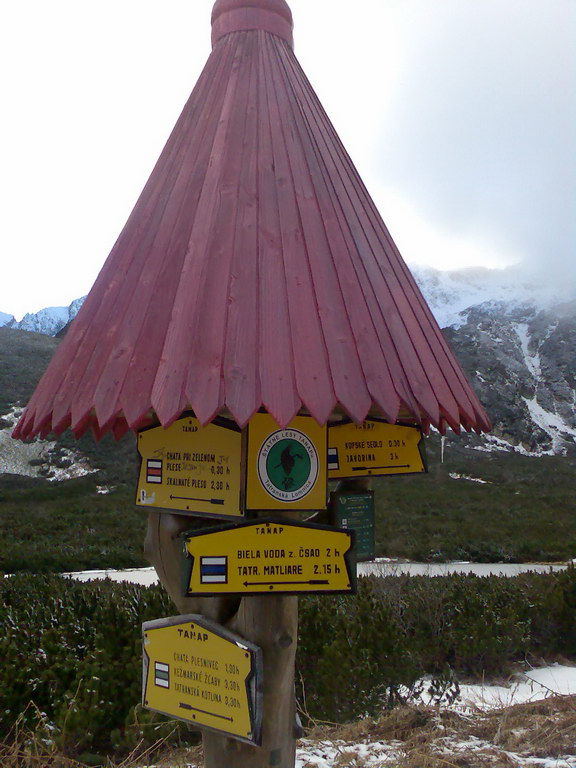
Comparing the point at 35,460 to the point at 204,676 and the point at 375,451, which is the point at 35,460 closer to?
the point at 204,676

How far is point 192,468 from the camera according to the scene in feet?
6.17

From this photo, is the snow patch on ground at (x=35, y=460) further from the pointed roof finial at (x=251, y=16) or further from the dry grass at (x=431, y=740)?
the pointed roof finial at (x=251, y=16)

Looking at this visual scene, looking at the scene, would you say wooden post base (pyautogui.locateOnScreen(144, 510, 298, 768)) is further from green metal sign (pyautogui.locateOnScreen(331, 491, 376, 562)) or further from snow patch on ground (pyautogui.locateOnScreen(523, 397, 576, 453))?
snow patch on ground (pyautogui.locateOnScreen(523, 397, 576, 453))

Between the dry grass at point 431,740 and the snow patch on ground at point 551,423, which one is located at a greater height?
the snow patch on ground at point 551,423

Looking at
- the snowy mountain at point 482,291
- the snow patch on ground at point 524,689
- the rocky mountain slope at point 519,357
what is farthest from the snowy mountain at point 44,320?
the snow patch on ground at point 524,689

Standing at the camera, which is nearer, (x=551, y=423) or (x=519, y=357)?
(x=551, y=423)

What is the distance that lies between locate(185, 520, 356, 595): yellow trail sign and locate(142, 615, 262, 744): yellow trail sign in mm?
235

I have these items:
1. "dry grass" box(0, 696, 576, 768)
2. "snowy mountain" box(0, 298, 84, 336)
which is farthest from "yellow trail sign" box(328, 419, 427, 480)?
"snowy mountain" box(0, 298, 84, 336)

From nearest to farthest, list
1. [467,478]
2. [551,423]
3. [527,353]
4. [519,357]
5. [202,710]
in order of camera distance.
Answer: [202,710] → [467,478] → [551,423] → [519,357] → [527,353]

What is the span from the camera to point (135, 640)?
448cm

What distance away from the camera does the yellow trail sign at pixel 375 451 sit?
7.05ft

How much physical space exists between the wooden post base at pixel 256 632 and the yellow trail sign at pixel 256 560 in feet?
0.44

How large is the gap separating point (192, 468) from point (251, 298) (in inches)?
24.6

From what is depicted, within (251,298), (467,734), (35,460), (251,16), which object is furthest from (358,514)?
(35,460)
